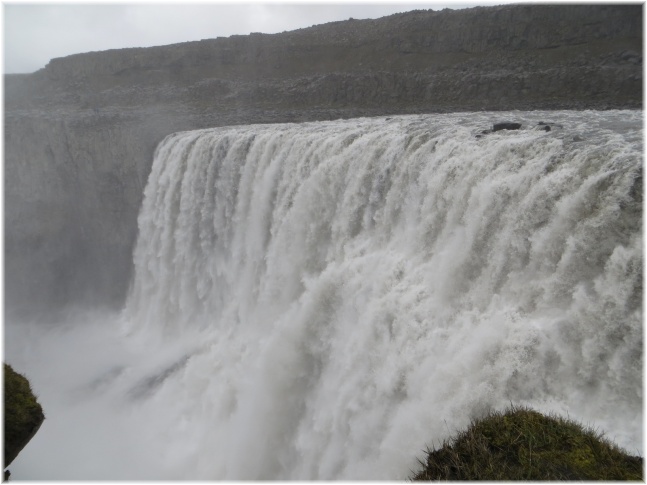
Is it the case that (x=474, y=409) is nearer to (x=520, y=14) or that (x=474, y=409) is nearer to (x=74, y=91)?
(x=520, y=14)

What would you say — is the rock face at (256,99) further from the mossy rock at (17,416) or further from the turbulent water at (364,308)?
the mossy rock at (17,416)

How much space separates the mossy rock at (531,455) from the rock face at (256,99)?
2114cm

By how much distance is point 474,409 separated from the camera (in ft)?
18.0

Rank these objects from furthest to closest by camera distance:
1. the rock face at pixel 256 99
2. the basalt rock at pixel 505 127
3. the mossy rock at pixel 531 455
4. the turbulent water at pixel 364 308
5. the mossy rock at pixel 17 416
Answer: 1. the rock face at pixel 256 99
2. the basalt rock at pixel 505 127
3. the mossy rock at pixel 17 416
4. the turbulent water at pixel 364 308
5. the mossy rock at pixel 531 455

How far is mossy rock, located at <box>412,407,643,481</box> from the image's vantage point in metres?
3.48

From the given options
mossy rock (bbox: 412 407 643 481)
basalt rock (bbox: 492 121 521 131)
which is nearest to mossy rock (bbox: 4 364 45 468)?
mossy rock (bbox: 412 407 643 481)

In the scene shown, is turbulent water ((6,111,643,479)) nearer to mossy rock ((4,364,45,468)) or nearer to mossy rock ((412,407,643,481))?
mossy rock ((412,407,643,481))

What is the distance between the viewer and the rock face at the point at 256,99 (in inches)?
971

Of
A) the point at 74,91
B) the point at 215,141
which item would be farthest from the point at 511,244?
the point at 74,91

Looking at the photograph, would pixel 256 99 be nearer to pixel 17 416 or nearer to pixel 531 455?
pixel 17 416

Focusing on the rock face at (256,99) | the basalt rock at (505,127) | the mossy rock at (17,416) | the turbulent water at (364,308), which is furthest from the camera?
the rock face at (256,99)

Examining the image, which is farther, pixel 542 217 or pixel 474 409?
pixel 542 217

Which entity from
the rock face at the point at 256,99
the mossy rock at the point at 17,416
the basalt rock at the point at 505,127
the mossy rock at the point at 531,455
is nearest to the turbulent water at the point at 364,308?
the basalt rock at the point at 505,127

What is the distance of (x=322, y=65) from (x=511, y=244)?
115 ft
